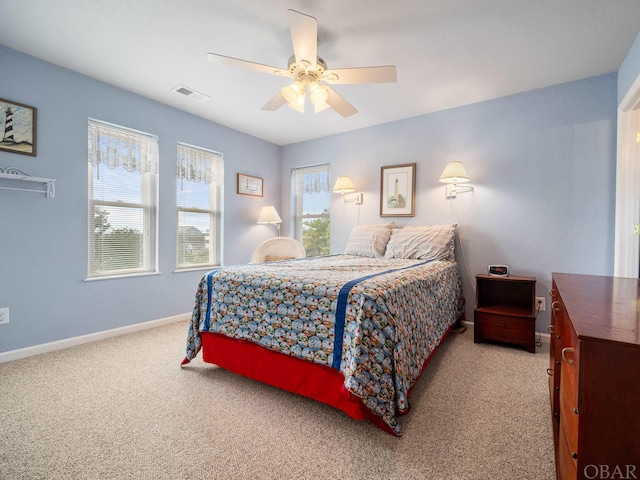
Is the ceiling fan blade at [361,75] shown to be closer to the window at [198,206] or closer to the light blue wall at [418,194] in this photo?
the light blue wall at [418,194]

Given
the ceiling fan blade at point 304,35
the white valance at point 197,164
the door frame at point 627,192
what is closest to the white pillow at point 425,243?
the door frame at point 627,192

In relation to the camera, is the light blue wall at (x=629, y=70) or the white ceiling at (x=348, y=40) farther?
the light blue wall at (x=629, y=70)

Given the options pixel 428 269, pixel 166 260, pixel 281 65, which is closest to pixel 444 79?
pixel 281 65

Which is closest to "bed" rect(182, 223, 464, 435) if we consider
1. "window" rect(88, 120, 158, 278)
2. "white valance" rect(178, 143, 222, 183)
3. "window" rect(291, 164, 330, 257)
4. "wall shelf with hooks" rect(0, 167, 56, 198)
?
"window" rect(88, 120, 158, 278)

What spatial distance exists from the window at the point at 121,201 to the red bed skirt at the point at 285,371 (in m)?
1.54

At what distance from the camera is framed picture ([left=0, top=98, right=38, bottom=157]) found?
224cm

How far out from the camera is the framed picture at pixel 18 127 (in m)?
2.24

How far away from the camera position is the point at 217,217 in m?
3.93

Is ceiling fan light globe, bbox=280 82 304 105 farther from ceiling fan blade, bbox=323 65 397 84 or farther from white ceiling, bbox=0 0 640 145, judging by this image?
white ceiling, bbox=0 0 640 145

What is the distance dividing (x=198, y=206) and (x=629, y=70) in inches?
166

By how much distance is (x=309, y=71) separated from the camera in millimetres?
1950

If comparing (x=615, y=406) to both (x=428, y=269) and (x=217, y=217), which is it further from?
(x=217, y=217)

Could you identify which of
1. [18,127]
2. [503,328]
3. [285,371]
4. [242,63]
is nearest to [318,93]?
[242,63]

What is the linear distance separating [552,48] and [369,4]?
4.92 ft
